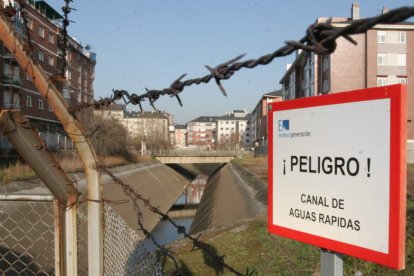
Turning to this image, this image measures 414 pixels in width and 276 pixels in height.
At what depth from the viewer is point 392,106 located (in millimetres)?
1767

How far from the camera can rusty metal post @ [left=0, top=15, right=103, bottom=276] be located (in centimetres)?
256

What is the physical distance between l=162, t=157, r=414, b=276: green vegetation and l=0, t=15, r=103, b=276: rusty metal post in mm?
4416

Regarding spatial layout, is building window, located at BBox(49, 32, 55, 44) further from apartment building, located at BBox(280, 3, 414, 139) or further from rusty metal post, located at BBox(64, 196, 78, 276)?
rusty metal post, located at BBox(64, 196, 78, 276)

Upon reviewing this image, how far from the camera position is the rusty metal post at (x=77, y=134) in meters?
2.56

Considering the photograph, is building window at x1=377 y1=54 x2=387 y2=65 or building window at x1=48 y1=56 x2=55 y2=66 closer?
building window at x1=377 y1=54 x2=387 y2=65

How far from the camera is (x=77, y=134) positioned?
103 inches

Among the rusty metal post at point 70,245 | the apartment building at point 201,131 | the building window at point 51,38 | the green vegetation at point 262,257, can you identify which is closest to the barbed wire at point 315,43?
the rusty metal post at point 70,245

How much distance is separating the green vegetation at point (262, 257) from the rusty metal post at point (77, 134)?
14.5ft

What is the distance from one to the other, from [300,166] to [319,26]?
1014 mm

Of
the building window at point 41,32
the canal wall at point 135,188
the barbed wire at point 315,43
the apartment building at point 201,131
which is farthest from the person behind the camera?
Result: the apartment building at point 201,131

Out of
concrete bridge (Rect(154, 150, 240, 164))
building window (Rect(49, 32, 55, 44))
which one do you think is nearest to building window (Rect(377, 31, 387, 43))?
concrete bridge (Rect(154, 150, 240, 164))

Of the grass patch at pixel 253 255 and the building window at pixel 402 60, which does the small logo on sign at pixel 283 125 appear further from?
the building window at pixel 402 60

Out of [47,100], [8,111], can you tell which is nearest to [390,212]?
[47,100]

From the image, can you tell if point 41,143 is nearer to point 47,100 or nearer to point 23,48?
point 47,100
